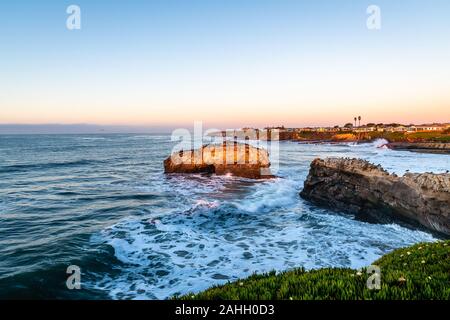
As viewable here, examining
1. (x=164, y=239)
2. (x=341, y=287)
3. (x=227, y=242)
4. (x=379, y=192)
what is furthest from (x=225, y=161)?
(x=341, y=287)

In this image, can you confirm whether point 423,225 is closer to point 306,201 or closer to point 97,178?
point 306,201

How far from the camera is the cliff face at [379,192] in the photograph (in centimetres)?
1666

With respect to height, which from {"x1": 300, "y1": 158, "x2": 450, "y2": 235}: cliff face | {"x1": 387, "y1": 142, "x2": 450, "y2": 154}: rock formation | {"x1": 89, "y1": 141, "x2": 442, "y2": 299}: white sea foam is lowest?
{"x1": 89, "y1": 141, "x2": 442, "y2": 299}: white sea foam

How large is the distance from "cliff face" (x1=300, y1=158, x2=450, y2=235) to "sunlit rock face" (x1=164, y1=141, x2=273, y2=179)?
40.6 feet

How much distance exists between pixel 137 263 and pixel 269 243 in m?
6.65

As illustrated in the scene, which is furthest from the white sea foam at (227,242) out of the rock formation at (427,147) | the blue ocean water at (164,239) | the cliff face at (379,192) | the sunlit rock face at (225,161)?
the rock formation at (427,147)

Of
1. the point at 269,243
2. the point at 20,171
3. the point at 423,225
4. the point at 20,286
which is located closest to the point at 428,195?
the point at 423,225

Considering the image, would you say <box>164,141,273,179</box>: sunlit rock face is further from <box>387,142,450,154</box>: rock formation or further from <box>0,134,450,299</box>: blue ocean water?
<box>387,142,450,154</box>: rock formation

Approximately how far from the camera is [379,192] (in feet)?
66.6

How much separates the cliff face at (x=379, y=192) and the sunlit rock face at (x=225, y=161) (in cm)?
1237

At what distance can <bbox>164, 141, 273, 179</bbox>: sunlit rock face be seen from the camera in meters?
39.5

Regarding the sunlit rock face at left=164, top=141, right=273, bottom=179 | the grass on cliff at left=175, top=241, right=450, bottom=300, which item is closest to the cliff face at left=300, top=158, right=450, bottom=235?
the grass on cliff at left=175, top=241, right=450, bottom=300

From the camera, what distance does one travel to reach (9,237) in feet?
55.1

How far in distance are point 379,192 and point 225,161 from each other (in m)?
22.6
